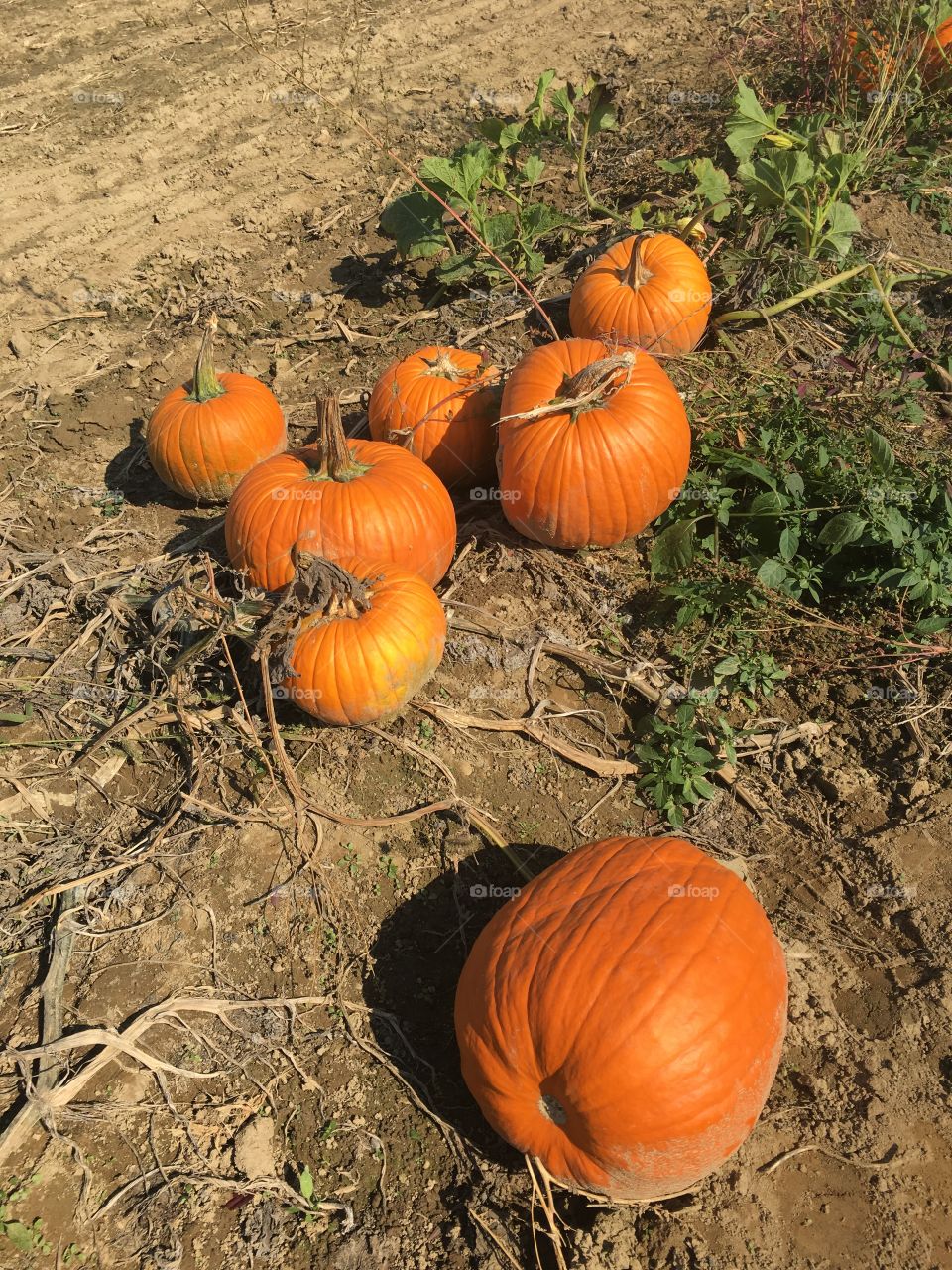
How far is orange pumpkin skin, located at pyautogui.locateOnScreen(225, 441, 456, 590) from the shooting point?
12.6ft

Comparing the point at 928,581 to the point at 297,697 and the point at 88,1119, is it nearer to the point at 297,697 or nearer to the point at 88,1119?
the point at 297,697

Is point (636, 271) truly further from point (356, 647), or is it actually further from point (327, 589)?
point (356, 647)

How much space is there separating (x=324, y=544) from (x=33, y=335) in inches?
141

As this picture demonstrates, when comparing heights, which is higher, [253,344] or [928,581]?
[253,344]

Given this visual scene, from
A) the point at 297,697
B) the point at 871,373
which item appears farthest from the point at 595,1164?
the point at 871,373

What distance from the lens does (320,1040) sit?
10.0 feet

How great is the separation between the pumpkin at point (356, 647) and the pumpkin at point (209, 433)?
1.31 metres

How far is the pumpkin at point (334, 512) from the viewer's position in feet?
12.6

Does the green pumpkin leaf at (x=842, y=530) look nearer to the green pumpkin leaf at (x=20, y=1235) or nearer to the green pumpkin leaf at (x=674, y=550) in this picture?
the green pumpkin leaf at (x=674, y=550)

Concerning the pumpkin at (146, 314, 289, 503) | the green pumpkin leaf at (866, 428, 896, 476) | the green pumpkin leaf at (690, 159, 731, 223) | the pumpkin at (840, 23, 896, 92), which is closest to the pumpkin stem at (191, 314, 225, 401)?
the pumpkin at (146, 314, 289, 503)

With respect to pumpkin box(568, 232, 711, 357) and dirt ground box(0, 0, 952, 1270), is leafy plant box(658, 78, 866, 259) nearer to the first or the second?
pumpkin box(568, 232, 711, 357)

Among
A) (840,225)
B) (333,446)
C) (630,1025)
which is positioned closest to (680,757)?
(630,1025)

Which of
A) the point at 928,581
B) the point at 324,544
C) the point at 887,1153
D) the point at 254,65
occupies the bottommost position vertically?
the point at 887,1153

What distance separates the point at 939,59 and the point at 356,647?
6512mm
